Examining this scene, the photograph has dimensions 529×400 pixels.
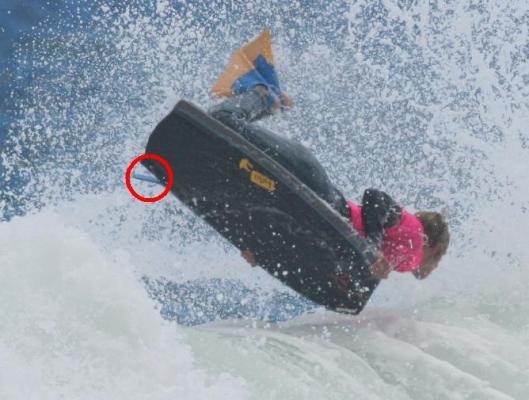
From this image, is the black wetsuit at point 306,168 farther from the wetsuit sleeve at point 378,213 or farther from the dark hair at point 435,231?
the dark hair at point 435,231

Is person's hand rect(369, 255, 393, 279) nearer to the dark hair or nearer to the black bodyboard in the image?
the black bodyboard

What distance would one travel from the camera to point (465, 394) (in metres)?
3.55

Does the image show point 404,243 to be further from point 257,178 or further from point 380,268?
point 257,178

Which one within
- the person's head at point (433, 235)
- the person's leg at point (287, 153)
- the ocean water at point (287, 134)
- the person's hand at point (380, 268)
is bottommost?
Answer: the ocean water at point (287, 134)

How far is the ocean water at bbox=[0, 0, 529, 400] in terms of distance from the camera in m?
2.91

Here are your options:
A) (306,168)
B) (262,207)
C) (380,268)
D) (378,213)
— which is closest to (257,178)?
(262,207)

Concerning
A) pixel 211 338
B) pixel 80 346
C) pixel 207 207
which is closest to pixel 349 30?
pixel 207 207

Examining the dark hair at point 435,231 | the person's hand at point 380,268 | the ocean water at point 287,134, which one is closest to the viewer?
the ocean water at point 287,134

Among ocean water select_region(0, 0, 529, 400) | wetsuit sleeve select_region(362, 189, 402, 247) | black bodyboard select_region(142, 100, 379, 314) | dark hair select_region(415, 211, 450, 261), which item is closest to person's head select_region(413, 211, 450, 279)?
dark hair select_region(415, 211, 450, 261)

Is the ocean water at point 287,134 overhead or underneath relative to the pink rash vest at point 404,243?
underneath

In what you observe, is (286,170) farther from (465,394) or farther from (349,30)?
(349,30)

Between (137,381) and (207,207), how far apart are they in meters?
1.40

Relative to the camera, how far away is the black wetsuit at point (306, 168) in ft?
12.1

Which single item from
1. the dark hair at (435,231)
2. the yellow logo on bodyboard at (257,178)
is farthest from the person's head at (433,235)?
the yellow logo on bodyboard at (257,178)
